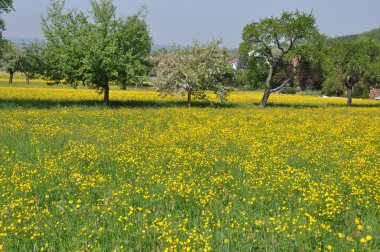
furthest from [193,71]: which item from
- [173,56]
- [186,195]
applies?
[186,195]

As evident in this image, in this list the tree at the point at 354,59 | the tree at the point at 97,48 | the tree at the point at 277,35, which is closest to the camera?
the tree at the point at 97,48

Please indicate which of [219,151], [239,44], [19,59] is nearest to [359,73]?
[239,44]

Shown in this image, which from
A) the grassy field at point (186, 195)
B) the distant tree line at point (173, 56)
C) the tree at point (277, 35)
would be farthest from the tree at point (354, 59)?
the grassy field at point (186, 195)

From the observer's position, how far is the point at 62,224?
5.75m

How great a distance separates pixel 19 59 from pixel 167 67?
4988cm

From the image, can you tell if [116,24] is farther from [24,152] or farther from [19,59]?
[19,59]

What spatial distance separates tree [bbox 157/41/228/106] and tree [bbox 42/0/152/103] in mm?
2978

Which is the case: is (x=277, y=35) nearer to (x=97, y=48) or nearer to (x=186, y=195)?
(x=97, y=48)

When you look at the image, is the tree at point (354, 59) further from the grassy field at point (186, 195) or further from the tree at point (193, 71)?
the grassy field at point (186, 195)

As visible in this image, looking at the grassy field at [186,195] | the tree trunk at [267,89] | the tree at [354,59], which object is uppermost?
the tree at [354,59]

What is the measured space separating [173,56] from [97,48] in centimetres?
820

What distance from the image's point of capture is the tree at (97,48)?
93.1 ft

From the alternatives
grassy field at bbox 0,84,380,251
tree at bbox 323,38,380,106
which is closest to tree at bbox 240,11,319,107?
tree at bbox 323,38,380,106

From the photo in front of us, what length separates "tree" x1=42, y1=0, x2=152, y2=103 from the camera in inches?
1118
